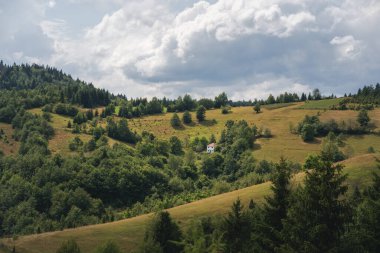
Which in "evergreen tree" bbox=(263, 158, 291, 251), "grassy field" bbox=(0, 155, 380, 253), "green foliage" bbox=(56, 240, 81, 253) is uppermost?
"evergreen tree" bbox=(263, 158, 291, 251)

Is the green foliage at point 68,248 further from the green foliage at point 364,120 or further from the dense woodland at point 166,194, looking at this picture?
the green foliage at point 364,120

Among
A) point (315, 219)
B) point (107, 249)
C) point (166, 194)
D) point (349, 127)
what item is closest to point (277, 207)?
point (315, 219)

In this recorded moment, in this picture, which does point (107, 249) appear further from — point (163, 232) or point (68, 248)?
point (163, 232)

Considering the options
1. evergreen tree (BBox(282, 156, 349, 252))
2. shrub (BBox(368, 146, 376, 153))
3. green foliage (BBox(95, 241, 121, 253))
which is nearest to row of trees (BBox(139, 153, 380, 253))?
evergreen tree (BBox(282, 156, 349, 252))

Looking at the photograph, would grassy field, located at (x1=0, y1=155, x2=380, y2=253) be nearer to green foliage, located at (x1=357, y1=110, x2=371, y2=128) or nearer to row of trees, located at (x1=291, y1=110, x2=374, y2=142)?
row of trees, located at (x1=291, y1=110, x2=374, y2=142)

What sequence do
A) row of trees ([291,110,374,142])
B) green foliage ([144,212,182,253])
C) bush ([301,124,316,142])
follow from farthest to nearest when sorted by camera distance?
bush ([301,124,316,142]), row of trees ([291,110,374,142]), green foliage ([144,212,182,253])

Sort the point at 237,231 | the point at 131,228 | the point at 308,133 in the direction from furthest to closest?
the point at 308,133
the point at 131,228
the point at 237,231

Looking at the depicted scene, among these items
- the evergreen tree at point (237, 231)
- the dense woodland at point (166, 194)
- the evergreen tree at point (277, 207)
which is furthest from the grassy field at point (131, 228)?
the evergreen tree at point (277, 207)

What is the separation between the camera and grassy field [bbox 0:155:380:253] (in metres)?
84.8

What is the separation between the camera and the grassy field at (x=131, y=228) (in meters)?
84.8

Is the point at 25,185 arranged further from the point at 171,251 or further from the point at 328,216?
the point at 328,216

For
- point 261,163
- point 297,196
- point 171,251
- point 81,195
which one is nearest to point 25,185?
point 81,195

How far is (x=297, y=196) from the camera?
33.2 m

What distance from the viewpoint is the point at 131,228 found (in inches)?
3684
